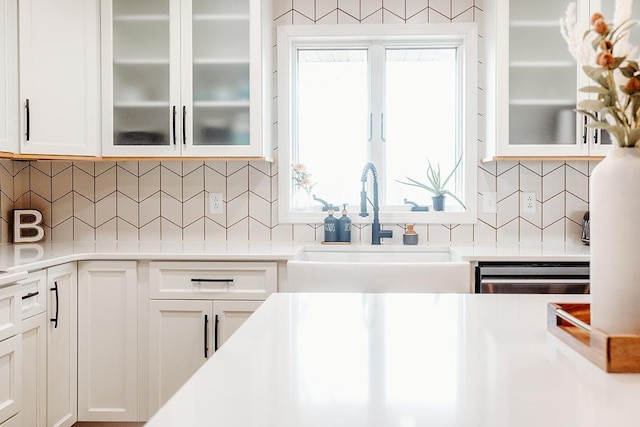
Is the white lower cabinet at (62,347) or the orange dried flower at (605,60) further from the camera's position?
the white lower cabinet at (62,347)

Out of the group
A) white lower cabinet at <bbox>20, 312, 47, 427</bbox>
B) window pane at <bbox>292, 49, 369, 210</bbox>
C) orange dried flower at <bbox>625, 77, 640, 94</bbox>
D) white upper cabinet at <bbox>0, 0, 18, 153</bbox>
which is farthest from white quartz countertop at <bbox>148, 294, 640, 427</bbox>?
window pane at <bbox>292, 49, 369, 210</bbox>

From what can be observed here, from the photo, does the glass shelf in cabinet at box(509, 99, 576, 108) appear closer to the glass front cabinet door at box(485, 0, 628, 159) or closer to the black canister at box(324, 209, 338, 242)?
the glass front cabinet door at box(485, 0, 628, 159)

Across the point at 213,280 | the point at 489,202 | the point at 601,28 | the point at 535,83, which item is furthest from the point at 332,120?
the point at 601,28

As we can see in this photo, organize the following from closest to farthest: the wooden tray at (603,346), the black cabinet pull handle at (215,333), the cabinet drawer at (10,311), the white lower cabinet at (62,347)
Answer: the wooden tray at (603,346) < the cabinet drawer at (10,311) < the white lower cabinet at (62,347) < the black cabinet pull handle at (215,333)

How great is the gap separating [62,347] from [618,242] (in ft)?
7.46

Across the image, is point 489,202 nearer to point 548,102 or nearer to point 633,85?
point 548,102

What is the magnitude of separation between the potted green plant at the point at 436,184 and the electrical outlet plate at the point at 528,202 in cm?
32

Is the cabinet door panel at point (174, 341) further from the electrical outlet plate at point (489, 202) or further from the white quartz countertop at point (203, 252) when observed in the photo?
the electrical outlet plate at point (489, 202)

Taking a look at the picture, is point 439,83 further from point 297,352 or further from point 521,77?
point 297,352

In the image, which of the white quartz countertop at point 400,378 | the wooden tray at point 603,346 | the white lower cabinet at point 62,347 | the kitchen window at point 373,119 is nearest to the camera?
the white quartz countertop at point 400,378

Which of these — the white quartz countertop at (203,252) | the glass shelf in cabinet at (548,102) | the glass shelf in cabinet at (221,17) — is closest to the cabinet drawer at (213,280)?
the white quartz countertop at (203,252)

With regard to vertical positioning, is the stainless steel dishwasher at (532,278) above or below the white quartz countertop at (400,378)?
below

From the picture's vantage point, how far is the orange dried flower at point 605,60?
0.82 meters

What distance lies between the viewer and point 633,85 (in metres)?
0.83
